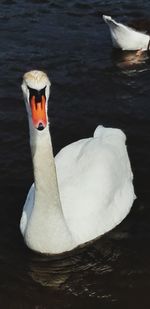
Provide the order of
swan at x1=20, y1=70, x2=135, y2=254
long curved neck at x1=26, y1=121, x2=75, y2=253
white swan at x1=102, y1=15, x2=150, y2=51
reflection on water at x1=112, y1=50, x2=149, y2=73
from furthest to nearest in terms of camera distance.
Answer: white swan at x1=102, y1=15, x2=150, y2=51, reflection on water at x1=112, y1=50, x2=149, y2=73, long curved neck at x1=26, y1=121, x2=75, y2=253, swan at x1=20, y1=70, x2=135, y2=254

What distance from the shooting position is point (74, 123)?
38.2ft

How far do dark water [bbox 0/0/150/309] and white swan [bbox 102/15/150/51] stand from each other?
0.83ft

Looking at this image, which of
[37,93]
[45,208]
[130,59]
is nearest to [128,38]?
[130,59]

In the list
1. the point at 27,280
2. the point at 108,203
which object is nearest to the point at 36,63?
the point at 108,203

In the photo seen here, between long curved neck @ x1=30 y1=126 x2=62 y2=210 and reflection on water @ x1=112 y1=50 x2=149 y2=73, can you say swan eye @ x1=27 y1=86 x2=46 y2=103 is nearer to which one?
long curved neck @ x1=30 y1=126 x2=62 y2=210

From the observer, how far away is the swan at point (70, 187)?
734 centimetres

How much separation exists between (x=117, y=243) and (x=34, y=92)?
284 centimetres

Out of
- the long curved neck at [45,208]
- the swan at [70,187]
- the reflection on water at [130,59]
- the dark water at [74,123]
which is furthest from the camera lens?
the reflection on water at [130,59]

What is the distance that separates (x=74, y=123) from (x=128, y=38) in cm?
403

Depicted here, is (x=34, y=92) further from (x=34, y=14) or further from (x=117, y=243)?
(x=34, y=14)

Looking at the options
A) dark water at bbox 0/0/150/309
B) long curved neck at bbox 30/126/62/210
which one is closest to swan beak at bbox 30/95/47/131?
long curved neck at bbox 30/126/62/210

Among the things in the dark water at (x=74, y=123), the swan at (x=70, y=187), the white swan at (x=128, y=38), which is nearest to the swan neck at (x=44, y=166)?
the swan at (x=70, y=187)

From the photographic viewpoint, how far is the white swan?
47.7 feet

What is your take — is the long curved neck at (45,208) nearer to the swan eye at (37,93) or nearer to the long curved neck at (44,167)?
the long curved neck at (44,167)
